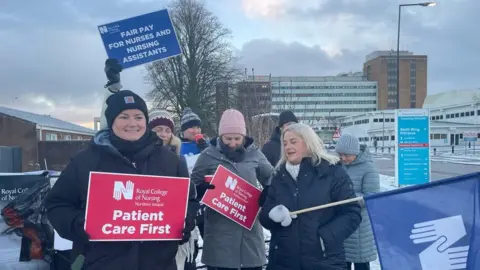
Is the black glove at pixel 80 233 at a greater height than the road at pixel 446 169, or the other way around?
the black glove at pixel 80 233

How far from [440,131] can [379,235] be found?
8507 cm

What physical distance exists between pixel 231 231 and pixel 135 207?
4.77ft

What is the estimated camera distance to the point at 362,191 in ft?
17.5

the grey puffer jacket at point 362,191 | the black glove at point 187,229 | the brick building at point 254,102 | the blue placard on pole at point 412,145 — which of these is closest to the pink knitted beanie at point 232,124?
the black glove at point 187,229

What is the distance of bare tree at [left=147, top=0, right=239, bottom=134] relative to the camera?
110ft

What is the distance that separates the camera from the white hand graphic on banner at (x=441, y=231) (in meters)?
2.85

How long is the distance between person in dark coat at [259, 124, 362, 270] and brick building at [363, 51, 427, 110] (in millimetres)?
142261

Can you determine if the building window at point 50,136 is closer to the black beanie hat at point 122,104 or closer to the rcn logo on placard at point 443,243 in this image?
the black beanie hat at point 122,104

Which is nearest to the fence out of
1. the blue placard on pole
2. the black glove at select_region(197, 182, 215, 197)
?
the black glove at select_region(197, 182, 215, 197)

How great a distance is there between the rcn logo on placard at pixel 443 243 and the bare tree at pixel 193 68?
29.5 m

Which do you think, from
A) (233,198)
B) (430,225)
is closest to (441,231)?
(430,225)

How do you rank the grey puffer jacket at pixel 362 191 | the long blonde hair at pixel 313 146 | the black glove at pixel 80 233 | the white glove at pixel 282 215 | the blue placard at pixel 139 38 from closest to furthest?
the black glove at pixel 80 233, the white glove at pixel 282 215, the long blonde hair at pixel 313 146, the blue placard at pixel 139 38, the grey puffer jacket at pixel 362 191

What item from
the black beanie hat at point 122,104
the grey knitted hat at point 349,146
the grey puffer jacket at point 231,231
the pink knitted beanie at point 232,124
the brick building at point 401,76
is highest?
the brick building at point 401,76

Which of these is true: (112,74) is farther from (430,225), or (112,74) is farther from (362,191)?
(430,225)
